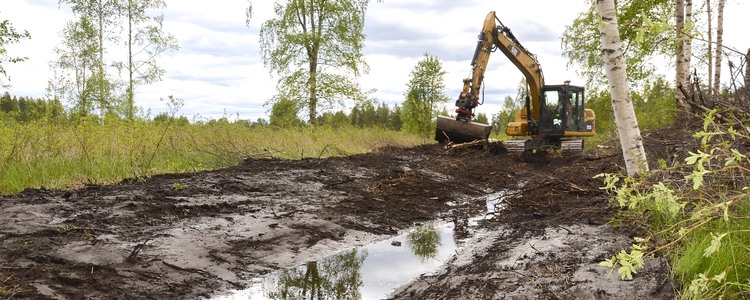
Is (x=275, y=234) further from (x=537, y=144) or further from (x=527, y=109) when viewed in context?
(x=527, y=109)

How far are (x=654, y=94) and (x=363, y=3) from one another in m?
12.8

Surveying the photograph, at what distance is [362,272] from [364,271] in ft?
0.12

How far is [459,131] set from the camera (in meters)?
15.9

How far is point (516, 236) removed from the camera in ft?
19.5

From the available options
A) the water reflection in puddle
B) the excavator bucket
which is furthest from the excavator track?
the water reflection in puddle

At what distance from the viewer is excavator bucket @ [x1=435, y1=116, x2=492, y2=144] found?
15004 mm

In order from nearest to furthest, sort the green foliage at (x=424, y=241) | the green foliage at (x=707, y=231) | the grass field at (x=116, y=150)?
the green foliage at (x=707, y=231)
the green foliage at (x=424, y=241)
the grass field at (x=116, y=150)

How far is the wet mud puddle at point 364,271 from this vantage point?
4695mm

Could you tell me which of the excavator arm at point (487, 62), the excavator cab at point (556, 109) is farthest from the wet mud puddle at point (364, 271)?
the excavator cab at point (556, 109)

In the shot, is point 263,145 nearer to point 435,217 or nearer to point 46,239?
point 435,217

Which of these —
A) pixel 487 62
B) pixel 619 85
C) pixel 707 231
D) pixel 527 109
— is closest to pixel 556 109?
pixel 527 109

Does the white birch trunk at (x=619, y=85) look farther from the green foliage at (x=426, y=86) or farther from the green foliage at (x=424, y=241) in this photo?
the green foliage at (x=426, y=86)

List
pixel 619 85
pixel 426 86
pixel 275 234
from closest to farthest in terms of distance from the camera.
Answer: pixel 619 85, pixel 275 234, pixel 426 86

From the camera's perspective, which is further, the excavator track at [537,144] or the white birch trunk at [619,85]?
the excavator track at [537,144]
